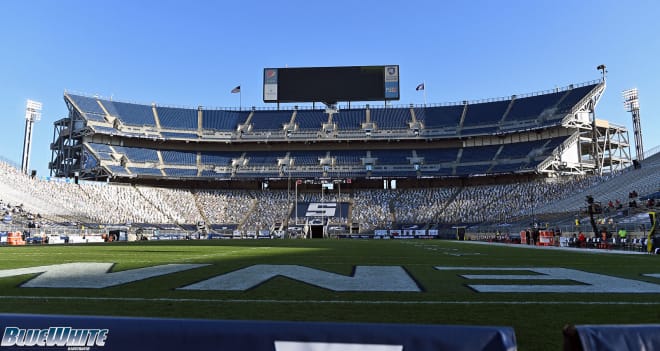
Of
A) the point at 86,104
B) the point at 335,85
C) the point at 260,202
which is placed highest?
the point at 335,85

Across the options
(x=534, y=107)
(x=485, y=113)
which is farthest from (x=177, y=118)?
(x=534, y=107)

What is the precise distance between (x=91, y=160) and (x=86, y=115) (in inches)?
255

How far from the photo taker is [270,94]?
65375mm

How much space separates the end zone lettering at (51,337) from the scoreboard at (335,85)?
6403 centimetres

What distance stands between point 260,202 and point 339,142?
14.3 meters

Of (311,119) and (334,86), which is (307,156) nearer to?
(311,119)

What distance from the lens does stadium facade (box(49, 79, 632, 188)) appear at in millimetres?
57562

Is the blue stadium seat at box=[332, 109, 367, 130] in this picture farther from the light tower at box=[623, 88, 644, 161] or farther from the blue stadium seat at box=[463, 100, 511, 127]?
the light tower at box=[623, 88, 644, 161]

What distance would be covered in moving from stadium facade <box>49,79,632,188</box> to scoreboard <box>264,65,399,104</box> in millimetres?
3746

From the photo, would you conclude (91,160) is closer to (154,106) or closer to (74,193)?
(74,193)

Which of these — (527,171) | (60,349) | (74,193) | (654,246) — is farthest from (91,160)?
(60,349)

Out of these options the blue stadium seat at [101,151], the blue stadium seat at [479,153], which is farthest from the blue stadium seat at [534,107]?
the blue stadium seat at [101,151]

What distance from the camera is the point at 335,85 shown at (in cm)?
6512

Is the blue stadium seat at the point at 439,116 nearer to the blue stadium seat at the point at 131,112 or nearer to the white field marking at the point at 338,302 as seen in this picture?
the blue stadium seat at the point at 131,112
